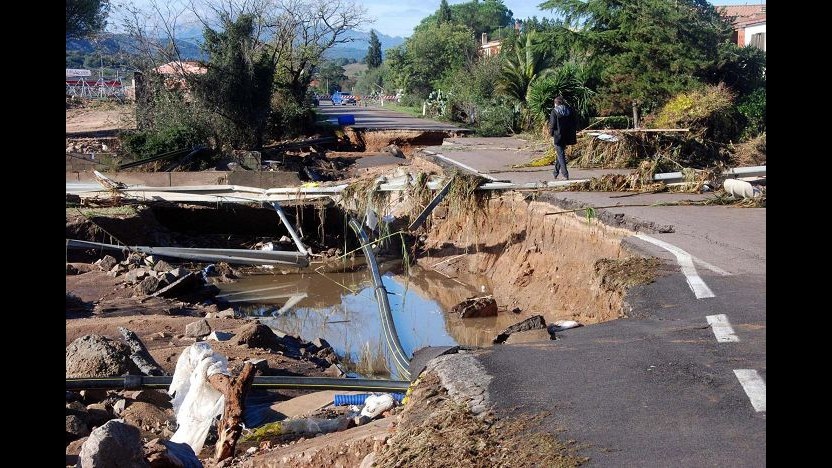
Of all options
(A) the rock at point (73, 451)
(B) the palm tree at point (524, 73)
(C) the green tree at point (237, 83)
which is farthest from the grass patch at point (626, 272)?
(B) the palm tree at point (524, 73)

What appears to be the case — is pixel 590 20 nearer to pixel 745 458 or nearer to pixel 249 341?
pixel 249 341

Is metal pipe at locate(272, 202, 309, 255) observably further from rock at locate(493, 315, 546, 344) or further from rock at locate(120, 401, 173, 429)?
rock at locate(120, 401, 173, 429)

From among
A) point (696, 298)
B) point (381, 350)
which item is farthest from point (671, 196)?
point (696, 298)

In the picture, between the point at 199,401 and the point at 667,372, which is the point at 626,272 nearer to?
the point at 667,372

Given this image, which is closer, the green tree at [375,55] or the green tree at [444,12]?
the green tree at [444,12]

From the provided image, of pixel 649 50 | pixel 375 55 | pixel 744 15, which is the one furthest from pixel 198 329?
pixel 375 55

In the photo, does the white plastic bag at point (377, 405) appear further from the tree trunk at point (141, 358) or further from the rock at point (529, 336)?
the tree trunk at point (141, 358)

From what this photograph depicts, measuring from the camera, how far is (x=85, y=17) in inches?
1725

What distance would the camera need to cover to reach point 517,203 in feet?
56.2

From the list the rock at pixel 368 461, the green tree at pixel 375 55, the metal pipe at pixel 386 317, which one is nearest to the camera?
the rock at pixel 368 461

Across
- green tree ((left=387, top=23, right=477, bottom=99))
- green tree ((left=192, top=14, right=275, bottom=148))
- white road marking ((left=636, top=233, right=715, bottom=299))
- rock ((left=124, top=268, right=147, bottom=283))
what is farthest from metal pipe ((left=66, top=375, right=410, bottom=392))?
green tree ((left=387, top=23, right=477, bottom=99))

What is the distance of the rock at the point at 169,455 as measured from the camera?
18.4 ft

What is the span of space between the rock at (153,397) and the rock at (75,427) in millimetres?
944

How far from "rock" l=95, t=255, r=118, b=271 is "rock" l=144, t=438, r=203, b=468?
37.8ft
